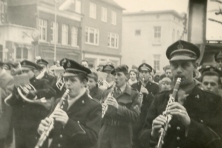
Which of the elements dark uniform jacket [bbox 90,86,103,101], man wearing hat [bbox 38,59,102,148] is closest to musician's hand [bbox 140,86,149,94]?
dark uniform jacket [bbox 90,86,103,101]

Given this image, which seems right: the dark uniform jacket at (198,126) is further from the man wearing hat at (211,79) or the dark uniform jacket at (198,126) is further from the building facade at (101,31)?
the building facade at (101,31)

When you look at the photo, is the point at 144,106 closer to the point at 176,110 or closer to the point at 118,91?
the point at 118,91

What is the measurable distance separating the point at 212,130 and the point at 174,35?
5.73 ft

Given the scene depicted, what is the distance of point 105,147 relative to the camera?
303 cm

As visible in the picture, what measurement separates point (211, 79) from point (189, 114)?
2.95 ft

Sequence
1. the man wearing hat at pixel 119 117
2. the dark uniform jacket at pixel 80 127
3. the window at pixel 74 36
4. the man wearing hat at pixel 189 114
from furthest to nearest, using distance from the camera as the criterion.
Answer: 1. the window at pixel 74 36
2. the man wearing hat at pixel 119 117
3. the dark uniform jacket at pixel 80 127
4. the man wearing hat at pixel 189 114

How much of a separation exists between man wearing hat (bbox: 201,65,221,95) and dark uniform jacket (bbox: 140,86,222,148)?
0.79 m

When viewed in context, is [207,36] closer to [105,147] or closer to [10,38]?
[105,147]

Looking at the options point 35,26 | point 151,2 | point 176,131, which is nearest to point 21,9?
point 35,26

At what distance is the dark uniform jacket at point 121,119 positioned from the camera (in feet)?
9.82

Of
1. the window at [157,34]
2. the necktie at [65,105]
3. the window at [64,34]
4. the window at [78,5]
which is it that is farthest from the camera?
the window at [64,34]

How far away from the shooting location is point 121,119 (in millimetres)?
3041

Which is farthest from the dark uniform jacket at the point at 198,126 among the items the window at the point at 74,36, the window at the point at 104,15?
the window at the point at 104,15

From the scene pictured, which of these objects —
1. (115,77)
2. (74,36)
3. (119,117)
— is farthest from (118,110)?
(74,36)
